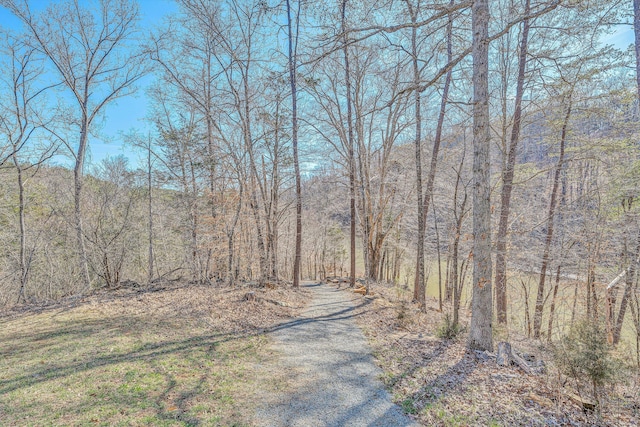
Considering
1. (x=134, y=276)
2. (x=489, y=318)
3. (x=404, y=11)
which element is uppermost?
(x=404, y=11)

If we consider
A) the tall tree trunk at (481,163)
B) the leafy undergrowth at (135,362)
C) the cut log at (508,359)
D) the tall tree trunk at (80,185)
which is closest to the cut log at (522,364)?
the cut log at (508,359)

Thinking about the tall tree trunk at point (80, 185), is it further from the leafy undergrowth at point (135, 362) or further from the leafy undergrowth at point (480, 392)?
the leafy undergrowth at point (480, 392)

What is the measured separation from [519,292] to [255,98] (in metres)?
12.7

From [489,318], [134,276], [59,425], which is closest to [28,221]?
[134,276]

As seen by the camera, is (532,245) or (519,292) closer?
(532,245)

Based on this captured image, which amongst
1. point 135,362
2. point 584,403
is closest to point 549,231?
point 584,403

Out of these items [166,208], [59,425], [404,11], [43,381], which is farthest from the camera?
[166,208]

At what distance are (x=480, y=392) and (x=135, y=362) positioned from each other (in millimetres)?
5319

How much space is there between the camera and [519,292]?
1064cm

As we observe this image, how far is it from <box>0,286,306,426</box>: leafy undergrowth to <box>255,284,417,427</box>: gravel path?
1.40 ft

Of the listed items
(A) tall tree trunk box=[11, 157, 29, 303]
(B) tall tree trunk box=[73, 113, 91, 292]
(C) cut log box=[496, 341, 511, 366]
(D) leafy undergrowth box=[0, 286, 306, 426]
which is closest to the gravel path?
(D) leafy undergrowth box=[0, 286, 306, 426]

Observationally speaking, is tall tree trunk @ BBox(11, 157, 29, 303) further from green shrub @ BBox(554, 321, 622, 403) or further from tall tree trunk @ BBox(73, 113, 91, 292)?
green shrub @ BBox(554, 321, 622, 403)

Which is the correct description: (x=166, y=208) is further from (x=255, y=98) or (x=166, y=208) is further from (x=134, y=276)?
(x=255, y=98)

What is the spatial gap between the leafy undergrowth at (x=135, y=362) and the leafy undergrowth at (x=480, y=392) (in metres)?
2.09
